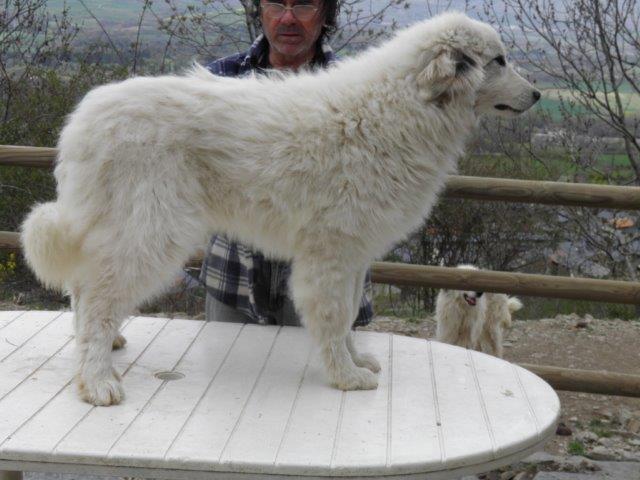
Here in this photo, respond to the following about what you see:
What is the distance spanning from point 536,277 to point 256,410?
2.74 meters

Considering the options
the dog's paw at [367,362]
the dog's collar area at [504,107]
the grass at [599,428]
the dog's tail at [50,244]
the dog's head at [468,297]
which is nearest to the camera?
the dog's tail at [50,244]

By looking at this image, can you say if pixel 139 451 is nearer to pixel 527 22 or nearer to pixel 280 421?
pixel 280 421

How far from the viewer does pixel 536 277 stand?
485 centimetres

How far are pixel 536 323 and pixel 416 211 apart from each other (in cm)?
513

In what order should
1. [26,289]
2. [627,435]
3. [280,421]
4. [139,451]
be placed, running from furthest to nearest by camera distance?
[26,289] < [627,435] < [280,421] < [139,451]

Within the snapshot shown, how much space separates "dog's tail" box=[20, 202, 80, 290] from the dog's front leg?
0.50 ft

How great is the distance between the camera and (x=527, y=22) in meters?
8.66

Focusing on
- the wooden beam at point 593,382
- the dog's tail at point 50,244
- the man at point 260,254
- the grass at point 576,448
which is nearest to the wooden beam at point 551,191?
the wooden beam at point 593,382

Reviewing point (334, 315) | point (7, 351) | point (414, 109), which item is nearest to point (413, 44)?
point (414, 109)

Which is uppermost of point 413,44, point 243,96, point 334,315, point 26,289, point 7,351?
point 413,44

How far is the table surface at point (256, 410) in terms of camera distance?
2.18 metres

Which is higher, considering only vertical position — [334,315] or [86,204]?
[86,204]

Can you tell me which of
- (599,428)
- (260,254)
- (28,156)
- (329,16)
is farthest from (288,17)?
(599,428)

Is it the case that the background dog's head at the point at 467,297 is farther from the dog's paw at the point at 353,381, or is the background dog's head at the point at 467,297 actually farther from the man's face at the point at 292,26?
the dog's paw at the point at 353,381
